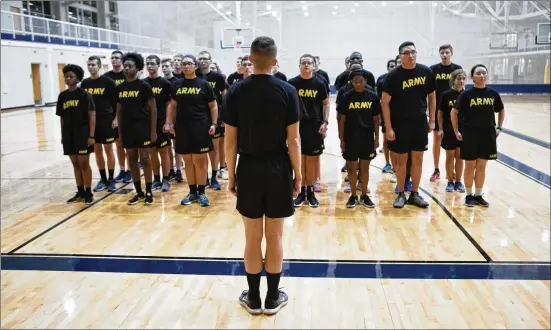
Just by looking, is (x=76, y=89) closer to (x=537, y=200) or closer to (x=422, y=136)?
(x=422, y=136)

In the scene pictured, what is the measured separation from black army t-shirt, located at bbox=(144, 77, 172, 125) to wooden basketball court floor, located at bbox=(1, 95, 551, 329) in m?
1.00

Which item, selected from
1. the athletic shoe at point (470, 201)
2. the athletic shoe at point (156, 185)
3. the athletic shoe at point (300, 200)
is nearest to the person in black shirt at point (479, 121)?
the athletic shoe at point (470, 201)

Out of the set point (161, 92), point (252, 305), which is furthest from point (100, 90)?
point (252, 305)

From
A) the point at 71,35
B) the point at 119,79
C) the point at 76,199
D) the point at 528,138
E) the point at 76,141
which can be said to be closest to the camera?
the point at 76,141

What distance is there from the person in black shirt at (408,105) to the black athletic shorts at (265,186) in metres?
2.50

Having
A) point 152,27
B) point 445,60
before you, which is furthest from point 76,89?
point 152,27

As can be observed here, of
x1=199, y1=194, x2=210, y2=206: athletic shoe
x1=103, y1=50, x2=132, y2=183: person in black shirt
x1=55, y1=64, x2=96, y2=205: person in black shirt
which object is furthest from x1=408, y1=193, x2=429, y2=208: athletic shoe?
x1=103, y1=50, x2=132, y2=183: person in black shirt

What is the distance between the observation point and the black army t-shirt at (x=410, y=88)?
5027 millimetres

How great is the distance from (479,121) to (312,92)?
5.84 feet

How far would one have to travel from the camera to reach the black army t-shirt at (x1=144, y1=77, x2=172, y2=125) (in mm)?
6213

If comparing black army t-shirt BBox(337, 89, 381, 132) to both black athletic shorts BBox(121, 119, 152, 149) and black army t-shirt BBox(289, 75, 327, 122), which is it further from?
black athletic shorts BBox(121, 119, 152, 149)

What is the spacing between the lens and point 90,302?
125 inches

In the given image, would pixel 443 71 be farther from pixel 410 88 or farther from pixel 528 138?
pixel 528 138

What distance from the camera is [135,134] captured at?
17.9 feet
